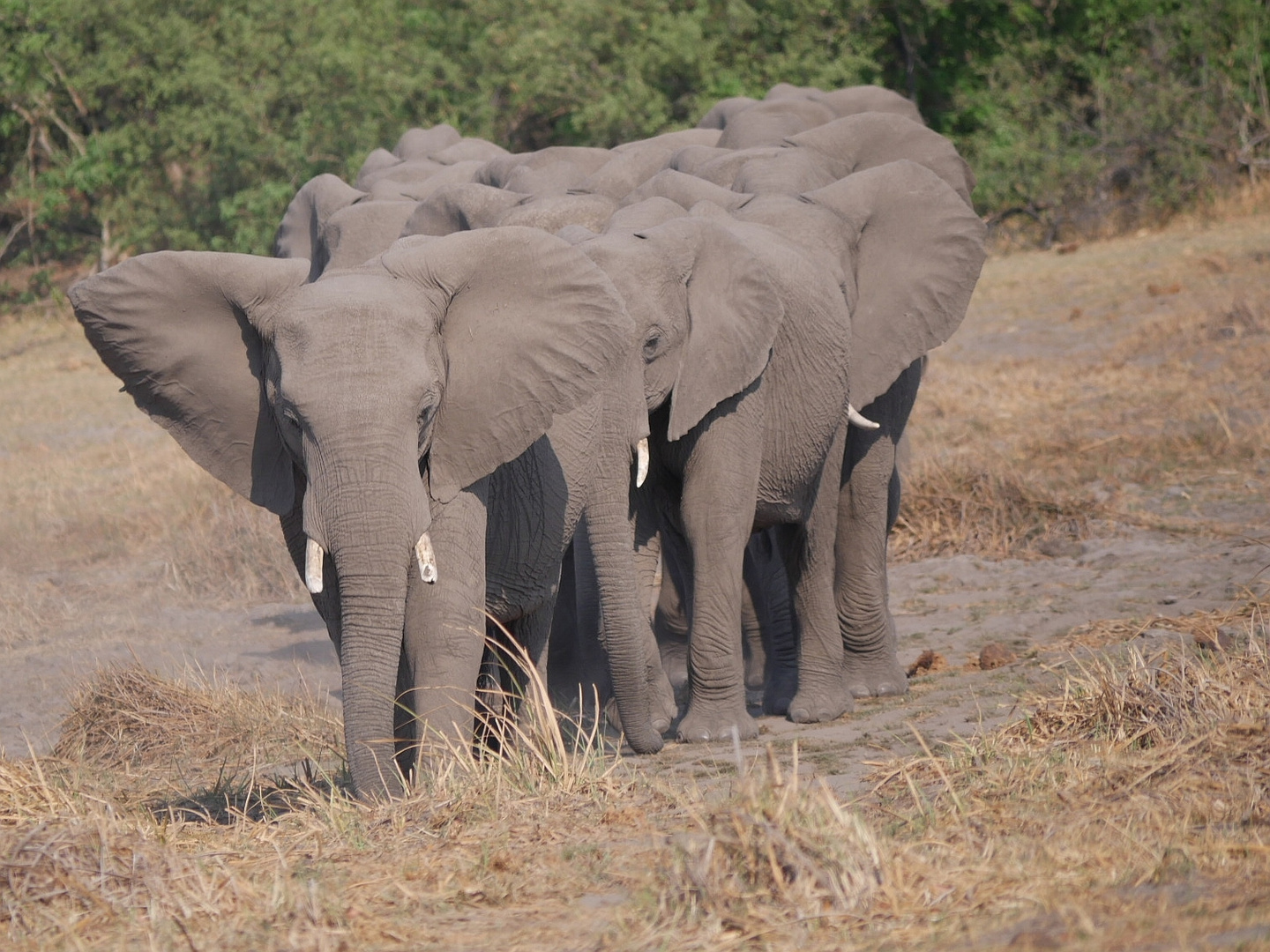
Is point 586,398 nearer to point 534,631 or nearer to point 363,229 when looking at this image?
point 534,631

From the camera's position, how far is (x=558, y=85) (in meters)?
21.9

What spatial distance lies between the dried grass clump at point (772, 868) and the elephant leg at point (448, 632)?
1.39 metres

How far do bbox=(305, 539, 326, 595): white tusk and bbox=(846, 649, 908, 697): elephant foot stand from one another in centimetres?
355

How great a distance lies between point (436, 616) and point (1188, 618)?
3.55m

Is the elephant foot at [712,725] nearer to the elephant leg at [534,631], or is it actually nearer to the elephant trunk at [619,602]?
the elephant trunk at [619,602]

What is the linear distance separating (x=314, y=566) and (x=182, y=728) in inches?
106

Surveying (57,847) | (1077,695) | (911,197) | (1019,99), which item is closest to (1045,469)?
(911,197)

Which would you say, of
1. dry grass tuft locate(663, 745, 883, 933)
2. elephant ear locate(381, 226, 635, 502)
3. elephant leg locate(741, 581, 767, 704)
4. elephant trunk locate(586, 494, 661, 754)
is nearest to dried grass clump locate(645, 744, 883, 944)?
dry grass tuft locate(663, 745, 883, 933)

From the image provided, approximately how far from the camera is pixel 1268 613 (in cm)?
632

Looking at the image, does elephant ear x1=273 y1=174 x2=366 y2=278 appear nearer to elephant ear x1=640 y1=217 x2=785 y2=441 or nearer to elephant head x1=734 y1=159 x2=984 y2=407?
elephant head x1=734 y1=159 x2=984 y2=407

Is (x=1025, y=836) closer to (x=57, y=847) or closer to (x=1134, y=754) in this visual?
(x=1134, y=754)

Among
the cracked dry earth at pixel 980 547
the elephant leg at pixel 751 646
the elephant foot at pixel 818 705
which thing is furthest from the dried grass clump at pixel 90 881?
the elephant leg at pixel 751 646

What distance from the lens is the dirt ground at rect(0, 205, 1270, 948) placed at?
748cm

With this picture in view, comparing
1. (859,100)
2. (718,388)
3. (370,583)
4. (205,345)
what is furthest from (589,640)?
(859,100)
